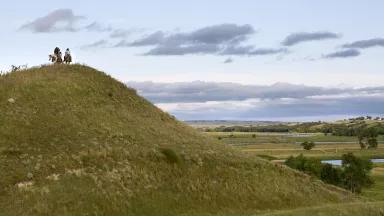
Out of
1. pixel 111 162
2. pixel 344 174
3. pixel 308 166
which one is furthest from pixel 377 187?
pixel 111 162

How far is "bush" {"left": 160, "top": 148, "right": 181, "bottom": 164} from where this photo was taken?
132ft

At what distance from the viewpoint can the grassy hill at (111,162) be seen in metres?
33.0

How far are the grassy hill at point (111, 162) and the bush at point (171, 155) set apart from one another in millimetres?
92

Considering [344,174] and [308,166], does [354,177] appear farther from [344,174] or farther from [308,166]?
[308,166]

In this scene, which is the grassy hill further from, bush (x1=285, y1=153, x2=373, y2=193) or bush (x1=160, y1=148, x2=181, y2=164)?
bush (x1=285, y1=153, x2=373, y2=193)

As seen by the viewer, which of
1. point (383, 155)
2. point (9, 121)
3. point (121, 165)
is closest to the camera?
point (121, 165)

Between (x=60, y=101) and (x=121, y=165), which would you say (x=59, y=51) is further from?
(x=121, y=165)

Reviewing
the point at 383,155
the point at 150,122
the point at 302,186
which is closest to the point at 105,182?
the point at 150,122

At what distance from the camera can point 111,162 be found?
37.6 meters

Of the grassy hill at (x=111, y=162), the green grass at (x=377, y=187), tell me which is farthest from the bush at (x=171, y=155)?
the green grass at (x=377, y=187)

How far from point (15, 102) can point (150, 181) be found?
13813 mm

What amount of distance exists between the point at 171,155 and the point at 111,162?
5.03m

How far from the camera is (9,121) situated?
40219 mm

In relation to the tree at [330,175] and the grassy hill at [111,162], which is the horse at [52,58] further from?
the tree at [330,175]
